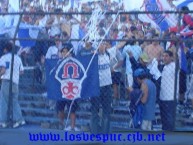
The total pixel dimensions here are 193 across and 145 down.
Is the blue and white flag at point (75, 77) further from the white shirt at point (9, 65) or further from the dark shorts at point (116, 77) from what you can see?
the white shirt at point (9, 65)

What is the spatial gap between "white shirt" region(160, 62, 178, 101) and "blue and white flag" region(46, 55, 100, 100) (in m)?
1.02

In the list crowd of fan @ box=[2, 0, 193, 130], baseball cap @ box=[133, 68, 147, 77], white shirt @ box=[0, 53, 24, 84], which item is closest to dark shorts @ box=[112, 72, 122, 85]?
crowd of fan @ box=[2, 0, 193, 130]

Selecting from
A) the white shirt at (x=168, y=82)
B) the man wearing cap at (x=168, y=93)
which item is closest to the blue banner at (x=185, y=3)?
the man wearing cap at (x=168, y=93)

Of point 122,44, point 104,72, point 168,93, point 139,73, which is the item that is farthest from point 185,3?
point 104,72

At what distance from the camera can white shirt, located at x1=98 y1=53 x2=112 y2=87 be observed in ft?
30.2

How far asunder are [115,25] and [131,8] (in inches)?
34.8

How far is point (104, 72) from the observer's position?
363 inches

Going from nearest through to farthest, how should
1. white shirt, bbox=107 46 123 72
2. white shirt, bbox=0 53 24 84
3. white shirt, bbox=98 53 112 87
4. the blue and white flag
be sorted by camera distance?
the blue and white flag
white shirt, bbox=98 53 112 87
white shirt, bbox=107 46 123 72
white shirt, bbox=0 53 24 84

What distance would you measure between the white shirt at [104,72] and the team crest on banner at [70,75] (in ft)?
0.95

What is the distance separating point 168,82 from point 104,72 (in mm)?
1011

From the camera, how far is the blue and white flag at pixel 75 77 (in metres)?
9.09

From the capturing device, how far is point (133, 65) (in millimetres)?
9438

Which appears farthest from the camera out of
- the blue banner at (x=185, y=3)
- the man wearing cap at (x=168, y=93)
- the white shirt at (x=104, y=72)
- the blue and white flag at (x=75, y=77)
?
the blue banner at (x=185, y=3)

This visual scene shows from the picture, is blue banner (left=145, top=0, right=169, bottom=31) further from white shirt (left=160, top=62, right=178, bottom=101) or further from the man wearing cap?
white shirt (left=160, top=62, right=178, bottom=101)
